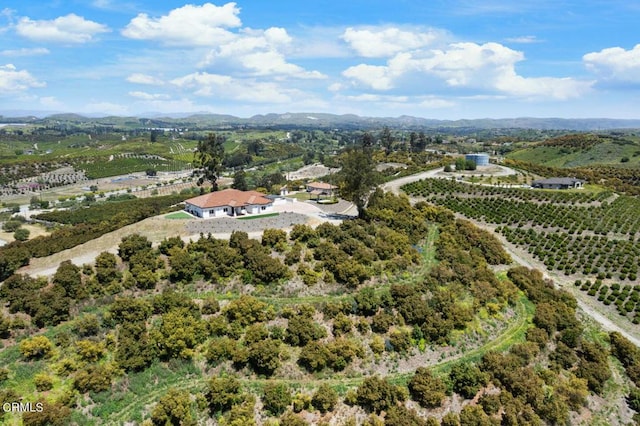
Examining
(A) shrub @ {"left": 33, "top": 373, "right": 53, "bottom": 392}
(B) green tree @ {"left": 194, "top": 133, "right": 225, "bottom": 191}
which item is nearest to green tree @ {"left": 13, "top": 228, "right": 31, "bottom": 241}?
(B) green tree @ {"left": 194, "top": 133, "right": 225, "bottom": 191}

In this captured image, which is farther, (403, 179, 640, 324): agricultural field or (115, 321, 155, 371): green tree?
(403, 179, 640, 324): agricultural field

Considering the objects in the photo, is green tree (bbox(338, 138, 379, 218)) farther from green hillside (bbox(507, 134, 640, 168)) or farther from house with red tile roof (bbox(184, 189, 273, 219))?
green hillside (bbox(507, 134, 640, 168))

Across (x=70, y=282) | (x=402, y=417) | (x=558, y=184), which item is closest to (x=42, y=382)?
(x=70, y=282)

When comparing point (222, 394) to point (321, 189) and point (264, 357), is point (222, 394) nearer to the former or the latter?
point (264, 357)

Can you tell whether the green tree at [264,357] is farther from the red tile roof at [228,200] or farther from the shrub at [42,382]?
the red tile roof at [228,200]

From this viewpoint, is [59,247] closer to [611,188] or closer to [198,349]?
[198,349]

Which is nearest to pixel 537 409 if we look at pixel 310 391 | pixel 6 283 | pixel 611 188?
pixel 310 391

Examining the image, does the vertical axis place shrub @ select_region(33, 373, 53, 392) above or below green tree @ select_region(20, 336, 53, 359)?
below
